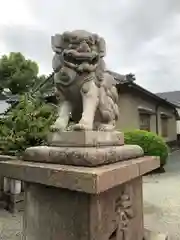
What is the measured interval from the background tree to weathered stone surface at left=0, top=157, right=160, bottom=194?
14647mm

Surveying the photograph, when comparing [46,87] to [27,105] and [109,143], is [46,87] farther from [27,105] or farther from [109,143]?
[109,143]

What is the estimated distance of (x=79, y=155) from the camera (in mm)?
1720

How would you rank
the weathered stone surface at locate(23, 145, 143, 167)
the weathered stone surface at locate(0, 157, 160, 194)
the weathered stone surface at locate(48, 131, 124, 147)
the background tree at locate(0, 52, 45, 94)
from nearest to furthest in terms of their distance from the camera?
the weathered stone surface at locate(0, 157, 160, 194) < the weathered stone surface at locate(23, 145, 143, 167) < the weathered stone surface at locate(48, 131, 124, 147) < the background tree at locate(0, 52, 45, 94)

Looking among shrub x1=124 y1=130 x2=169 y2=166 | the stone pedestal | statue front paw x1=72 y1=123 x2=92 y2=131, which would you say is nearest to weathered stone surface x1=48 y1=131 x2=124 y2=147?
statue front paw x1=72 y1=123 x2=92 y2=131

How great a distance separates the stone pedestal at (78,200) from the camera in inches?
61.7

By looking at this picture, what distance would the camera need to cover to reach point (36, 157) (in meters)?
1.97

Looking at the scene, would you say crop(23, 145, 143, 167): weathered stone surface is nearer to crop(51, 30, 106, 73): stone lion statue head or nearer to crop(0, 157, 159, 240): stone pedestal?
crop(0, 157, 159, 240): stone pedestal

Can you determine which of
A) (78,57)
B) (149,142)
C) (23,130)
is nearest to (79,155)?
(78,57)

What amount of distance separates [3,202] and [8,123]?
4.67ft

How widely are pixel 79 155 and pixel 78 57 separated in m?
0.83

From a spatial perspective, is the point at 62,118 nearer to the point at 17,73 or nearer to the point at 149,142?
the point at 149,142

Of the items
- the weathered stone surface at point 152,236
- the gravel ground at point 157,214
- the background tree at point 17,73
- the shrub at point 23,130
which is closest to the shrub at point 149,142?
the gravel ground at point 157,214

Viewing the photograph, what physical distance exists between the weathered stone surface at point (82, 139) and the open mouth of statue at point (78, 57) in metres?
0.61

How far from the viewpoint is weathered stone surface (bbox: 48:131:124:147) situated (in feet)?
6.26
